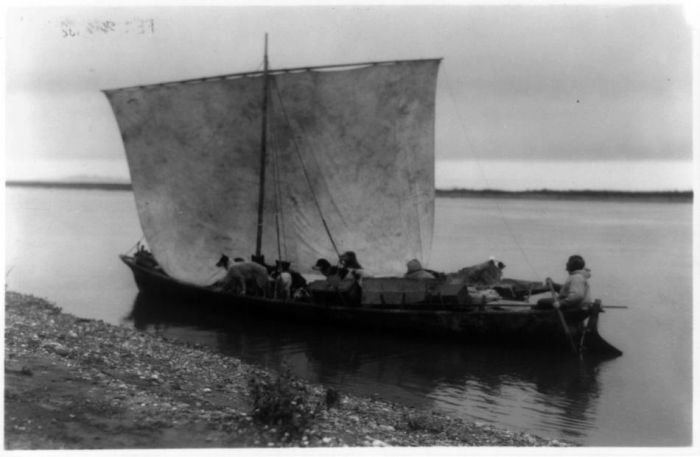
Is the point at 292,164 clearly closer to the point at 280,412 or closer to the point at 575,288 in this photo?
the point at 575,288

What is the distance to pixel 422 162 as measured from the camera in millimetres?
19062

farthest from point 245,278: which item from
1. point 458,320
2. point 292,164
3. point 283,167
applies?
point 458,320

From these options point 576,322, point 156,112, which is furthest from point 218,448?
point 156,112

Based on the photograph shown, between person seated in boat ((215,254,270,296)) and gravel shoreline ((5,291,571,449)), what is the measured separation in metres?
5.56

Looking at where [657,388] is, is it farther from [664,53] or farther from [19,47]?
[19,47]

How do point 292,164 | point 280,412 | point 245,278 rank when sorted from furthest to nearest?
point 292,164 < point 245,278 < point 280,412

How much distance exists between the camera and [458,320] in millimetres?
15922

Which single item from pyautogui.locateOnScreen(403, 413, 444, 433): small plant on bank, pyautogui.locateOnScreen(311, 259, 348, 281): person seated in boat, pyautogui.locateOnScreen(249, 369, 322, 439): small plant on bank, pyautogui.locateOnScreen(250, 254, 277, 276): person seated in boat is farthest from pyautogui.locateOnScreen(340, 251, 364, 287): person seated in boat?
pyautogui.locateOnScreen(249, 369, 322, 439): small plant on bank

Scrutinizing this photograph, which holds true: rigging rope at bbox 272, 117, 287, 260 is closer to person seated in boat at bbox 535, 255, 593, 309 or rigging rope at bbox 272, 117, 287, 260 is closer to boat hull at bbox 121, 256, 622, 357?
boat hull at bbox 121, 256, 622, 357

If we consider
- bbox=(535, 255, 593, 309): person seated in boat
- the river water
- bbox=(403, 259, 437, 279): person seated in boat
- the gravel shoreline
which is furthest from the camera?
bbox=(403, 259, 437, 279): person seated in boat

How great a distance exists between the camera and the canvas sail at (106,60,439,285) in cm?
1906

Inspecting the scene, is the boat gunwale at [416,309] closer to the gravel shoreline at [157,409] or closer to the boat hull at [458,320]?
the boat hull at [458,320]

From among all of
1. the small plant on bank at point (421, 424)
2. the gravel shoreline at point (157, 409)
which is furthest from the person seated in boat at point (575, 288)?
the small plant on bank at point (421, 424)

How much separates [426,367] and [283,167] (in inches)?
303
